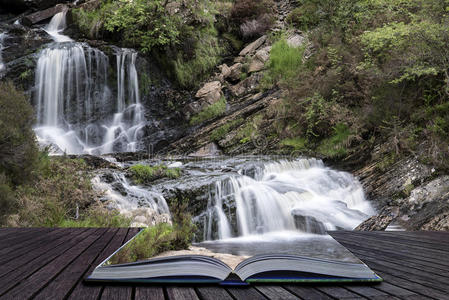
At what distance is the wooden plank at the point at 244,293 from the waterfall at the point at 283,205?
4.94 meters

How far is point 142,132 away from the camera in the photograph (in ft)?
40.5

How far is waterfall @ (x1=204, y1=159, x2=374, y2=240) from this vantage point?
20.1 ft

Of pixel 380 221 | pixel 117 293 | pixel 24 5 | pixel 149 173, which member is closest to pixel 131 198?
pixel 149 173

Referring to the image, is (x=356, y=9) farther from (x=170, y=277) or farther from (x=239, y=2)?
(x=170, y=277)

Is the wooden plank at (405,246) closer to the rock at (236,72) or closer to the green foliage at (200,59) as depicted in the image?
the rock at (236,72)

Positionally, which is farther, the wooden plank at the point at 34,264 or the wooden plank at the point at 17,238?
the wooden plank at the point at 17,238

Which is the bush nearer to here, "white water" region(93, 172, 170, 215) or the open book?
"white water" region(93, 172, 170, 215)

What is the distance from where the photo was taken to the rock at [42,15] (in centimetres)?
1531

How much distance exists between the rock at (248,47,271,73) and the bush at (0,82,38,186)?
10.4 meters

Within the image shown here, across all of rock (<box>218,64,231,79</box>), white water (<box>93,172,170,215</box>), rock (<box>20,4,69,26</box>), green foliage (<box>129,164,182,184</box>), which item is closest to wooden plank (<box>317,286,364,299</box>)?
white water (<box>93,172,170,215</box>)

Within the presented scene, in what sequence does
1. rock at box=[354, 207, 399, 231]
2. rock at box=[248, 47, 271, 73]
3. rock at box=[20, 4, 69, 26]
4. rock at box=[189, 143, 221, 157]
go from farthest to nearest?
rock at box=[20, 4, 69, 26] → rock at box=[248, 47, 271, 73] → rock at box=[189, 143, 221, 157] → rock at box=[354, 207, 399, 231]

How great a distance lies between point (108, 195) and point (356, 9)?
35.6 feet

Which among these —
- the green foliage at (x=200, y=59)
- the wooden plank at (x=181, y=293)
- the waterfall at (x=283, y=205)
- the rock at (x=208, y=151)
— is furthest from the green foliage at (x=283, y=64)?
the wooden plank at (x=181, y=293)

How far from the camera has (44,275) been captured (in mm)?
1425
